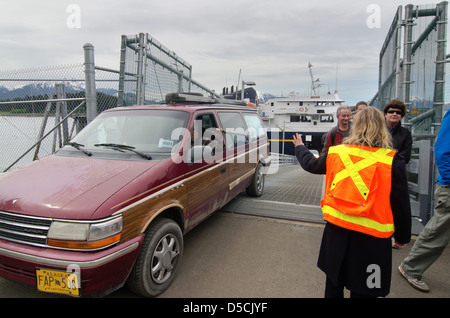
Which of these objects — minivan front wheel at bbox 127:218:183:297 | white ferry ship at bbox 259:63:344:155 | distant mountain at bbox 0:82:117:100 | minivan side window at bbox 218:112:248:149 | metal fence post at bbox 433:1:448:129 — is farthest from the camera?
white ferry ship at bbox 259:63:344:155

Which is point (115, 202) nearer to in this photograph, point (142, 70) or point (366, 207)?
point (366, 207)

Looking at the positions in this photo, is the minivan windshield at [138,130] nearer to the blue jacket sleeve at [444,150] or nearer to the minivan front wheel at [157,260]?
the minivan front wheel at [157,260]

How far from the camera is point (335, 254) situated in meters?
2.01

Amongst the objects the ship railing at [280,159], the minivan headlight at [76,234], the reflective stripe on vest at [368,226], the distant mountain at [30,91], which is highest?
the distant mountain at [30,91]

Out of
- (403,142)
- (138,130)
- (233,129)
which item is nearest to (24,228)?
(138,130)

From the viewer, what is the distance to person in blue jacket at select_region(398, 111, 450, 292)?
2.56m

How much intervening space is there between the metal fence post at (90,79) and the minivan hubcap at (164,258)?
12.7 ft

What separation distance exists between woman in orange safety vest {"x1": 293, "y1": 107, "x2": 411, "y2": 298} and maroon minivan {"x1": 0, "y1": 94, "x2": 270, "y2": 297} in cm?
159

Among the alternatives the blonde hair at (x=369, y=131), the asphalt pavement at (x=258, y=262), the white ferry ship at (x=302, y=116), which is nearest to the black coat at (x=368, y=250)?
the blonde hair at (x=369, y=131)

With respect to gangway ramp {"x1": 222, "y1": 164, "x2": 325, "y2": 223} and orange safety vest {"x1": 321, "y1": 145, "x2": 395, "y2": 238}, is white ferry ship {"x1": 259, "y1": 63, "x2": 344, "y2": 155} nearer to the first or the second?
gangway ramp {"x1": 222, "y1": 164, "x2": 325, "y2": 223}

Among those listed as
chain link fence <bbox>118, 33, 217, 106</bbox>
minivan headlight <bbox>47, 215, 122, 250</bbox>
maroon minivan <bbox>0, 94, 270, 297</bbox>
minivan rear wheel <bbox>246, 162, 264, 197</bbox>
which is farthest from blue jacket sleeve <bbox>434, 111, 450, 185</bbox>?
chain link fence <bbox>118, 33, 217, 106</bbox>

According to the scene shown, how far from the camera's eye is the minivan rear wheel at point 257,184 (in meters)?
5.61
